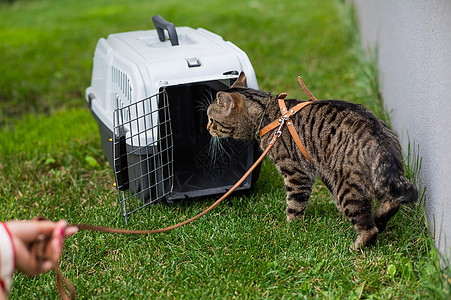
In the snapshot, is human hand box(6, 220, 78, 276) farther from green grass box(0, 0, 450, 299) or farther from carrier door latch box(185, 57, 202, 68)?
carrier door latch box(185, 57, 202, 68)

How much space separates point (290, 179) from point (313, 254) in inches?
17.9

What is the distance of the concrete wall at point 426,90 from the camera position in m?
2.11

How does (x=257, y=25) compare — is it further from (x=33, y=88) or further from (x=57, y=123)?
(x=57, y=123)

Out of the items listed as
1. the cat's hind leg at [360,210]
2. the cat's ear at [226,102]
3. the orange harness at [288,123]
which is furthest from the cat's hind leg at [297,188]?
the cat's ear at [226,102]

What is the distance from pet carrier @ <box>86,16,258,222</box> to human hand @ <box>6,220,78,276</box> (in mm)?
949

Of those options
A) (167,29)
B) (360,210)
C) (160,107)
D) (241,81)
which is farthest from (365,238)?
(167,29)

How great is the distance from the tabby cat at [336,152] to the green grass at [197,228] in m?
0.18

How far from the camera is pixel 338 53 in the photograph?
622 cm

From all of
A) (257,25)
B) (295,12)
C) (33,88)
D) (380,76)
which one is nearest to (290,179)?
(380,76)

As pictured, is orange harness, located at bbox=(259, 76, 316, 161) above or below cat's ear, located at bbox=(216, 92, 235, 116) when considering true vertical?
below

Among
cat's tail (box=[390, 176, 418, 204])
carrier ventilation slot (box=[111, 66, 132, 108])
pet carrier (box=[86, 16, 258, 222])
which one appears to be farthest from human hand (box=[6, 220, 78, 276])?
cat's tail (box=[390, 176, 418, 204])

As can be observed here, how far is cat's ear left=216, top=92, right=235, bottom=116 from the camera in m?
2.68

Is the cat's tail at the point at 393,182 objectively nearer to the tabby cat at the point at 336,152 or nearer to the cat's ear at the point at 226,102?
the tabby cat at the point at 336,152

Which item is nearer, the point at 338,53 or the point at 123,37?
the point at 123,37
